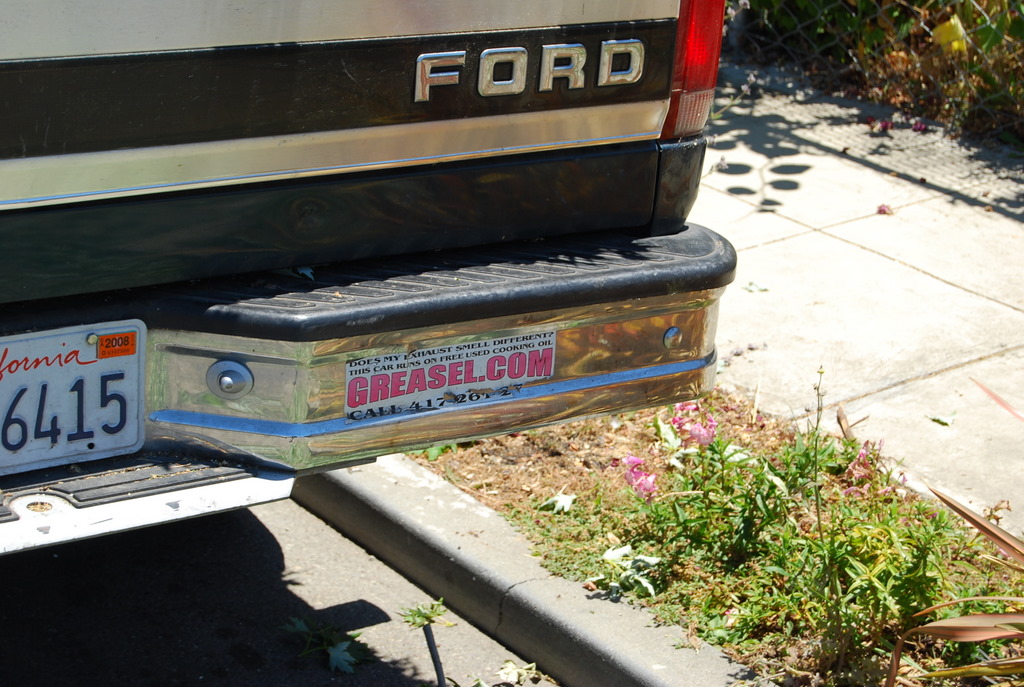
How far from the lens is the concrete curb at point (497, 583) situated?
9.77ft

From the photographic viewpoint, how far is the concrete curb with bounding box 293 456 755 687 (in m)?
2.98

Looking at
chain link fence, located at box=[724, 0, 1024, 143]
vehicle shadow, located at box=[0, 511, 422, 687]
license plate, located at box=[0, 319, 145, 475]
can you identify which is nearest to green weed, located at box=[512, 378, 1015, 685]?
vehicle shadow, located at box=[0, 511, 422, 687]

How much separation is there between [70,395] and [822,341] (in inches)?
118

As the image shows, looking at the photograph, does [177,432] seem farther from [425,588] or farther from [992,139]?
[992,139]

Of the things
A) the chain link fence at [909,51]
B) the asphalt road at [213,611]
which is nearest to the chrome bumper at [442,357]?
the asphalt road at [213,611]

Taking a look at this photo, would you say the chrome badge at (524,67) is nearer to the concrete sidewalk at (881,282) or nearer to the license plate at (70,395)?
the license plate at (70,395)

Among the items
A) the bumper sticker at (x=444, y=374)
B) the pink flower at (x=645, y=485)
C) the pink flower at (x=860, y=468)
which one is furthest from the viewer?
the pink flower at (x=860, y=468)

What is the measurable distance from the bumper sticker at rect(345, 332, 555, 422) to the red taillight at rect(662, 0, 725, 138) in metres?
0.70

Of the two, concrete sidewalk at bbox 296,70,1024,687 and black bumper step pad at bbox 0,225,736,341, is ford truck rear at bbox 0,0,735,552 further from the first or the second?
concrete sidewalk at bbox 296,70,1024,687

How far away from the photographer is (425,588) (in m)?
3.58

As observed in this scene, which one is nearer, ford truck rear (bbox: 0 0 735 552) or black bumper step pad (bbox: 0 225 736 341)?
ford truck rear (bbox: 0 0 735 552)

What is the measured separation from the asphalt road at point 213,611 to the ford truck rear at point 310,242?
724 mm

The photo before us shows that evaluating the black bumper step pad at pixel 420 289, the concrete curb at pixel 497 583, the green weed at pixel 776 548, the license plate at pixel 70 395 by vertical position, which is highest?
the black bumper step pad at pixel 420 289

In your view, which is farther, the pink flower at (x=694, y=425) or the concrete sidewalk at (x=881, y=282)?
the concrete sidewalk at (x=881, y=282)
